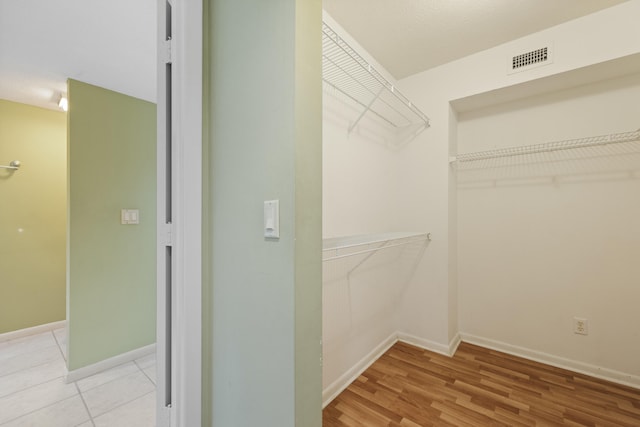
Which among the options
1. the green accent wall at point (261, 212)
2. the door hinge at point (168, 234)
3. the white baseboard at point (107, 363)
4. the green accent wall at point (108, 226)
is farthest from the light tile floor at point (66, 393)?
the door hinge at point (168, 234)

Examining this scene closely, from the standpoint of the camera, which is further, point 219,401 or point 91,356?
point 91,356

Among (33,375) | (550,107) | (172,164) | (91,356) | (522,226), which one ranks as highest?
(550,107)

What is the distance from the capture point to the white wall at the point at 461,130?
1753 millimetres

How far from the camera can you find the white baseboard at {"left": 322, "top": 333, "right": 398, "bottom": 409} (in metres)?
1.65

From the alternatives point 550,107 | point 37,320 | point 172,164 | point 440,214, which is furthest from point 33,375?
point 550,107

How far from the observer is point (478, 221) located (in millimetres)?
2369

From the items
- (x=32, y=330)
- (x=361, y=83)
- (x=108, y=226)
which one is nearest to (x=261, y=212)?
(x=361, y=83)

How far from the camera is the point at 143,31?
1572mm

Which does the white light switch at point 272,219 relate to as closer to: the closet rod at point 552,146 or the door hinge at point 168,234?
the door hinge at point 168,234

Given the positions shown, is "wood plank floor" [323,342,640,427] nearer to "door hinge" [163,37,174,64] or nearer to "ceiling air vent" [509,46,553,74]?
"door hinge" [163,37,174,64]

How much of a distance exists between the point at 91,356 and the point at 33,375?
0.44m

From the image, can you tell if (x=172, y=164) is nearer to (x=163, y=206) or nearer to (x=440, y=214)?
(x=163, y=206)

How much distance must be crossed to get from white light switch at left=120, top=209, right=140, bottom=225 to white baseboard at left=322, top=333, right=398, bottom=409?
2077mm

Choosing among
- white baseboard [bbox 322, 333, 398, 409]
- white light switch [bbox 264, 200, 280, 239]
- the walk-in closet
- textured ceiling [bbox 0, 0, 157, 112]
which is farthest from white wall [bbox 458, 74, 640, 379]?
textured ceiling [bbox 0, 0, 157, 112]
